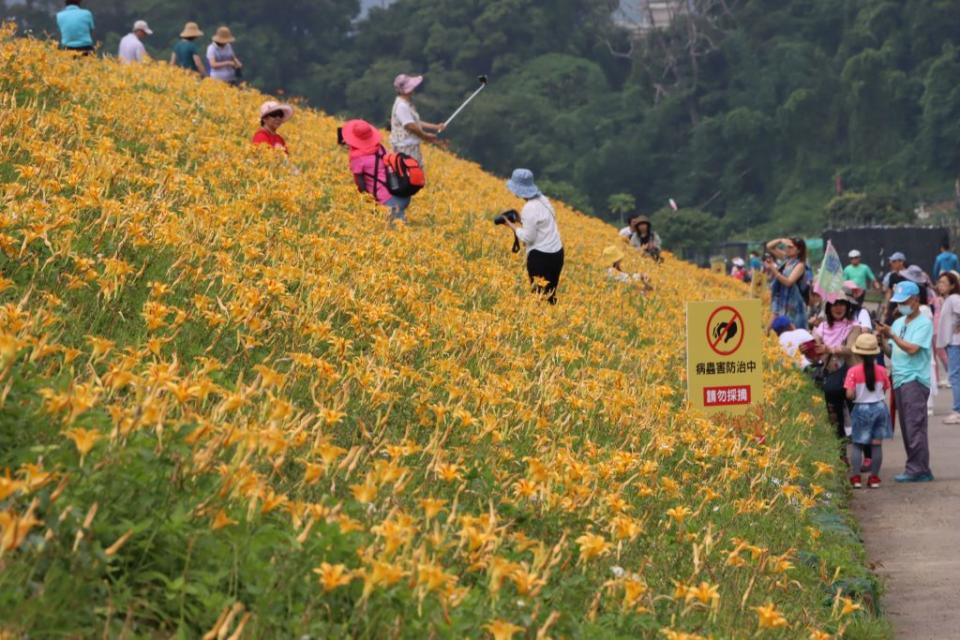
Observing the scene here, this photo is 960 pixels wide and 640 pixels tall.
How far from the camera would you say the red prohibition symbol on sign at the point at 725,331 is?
8492mm

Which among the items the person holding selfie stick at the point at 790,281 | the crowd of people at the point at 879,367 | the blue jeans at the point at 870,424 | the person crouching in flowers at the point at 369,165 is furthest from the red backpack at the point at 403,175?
the person holding selfie stick at the point at 790,281

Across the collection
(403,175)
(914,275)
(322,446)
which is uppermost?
(403,175)

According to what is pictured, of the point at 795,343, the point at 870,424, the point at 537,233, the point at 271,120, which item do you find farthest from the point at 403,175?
the point at 870,424

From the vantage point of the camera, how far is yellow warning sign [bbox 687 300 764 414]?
8.43m

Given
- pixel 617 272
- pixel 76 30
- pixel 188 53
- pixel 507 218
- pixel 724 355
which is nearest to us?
pixel 724 355

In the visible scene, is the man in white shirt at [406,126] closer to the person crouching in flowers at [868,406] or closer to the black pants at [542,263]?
the black pants at [542,263]

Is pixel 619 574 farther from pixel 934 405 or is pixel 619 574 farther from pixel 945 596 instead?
pixel 934 405

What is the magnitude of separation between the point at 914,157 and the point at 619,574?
68789 mm

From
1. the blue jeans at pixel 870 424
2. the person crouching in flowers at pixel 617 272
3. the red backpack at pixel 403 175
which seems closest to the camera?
the blue jeans at pixel 870 424

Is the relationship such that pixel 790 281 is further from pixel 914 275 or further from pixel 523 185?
pixel 523 185

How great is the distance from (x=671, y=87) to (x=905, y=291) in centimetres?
7391

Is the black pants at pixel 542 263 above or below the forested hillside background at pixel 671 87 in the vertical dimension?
below

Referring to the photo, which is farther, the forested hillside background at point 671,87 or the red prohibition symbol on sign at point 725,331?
the forested hillside background at point 671,87

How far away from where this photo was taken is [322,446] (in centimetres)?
373
